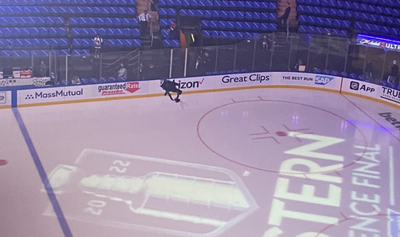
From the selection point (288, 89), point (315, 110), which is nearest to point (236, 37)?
point (288, 89)

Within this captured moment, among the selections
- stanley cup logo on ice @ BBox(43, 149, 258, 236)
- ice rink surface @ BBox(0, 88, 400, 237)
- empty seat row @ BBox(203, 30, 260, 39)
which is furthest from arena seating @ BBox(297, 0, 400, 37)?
stanley cup logo on ice @ BBox(43, 149, 258, 236)

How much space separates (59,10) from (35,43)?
1473 millimetres

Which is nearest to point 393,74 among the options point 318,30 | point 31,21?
point 318,30

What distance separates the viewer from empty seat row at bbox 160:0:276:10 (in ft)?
62.7

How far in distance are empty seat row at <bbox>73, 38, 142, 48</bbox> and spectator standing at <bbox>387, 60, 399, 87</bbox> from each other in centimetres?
723

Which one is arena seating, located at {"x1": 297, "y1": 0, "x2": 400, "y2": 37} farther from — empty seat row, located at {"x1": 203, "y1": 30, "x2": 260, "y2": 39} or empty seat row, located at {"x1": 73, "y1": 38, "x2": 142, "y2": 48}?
empty seat row, located at {"x1": 73, "y1": 38, "x2": 142, "y2": 48}

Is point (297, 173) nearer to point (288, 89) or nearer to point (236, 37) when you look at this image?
point (288, 89)

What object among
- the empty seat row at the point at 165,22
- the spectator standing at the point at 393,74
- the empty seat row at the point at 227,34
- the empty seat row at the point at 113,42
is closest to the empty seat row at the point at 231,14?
the empty seat row at the point at 165,22

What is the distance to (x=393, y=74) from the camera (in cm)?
1642

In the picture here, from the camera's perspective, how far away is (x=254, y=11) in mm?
19641

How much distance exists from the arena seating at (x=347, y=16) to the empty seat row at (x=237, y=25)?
3.89 feet

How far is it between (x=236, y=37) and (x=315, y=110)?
14.3ft

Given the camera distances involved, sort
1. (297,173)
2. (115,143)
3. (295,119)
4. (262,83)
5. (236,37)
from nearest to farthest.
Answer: (297,173)
(115,143)
(295,119)
(262,83)
(236,37)

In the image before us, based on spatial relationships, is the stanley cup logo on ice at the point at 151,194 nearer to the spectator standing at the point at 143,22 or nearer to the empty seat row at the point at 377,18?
the spectator standing at the point at 143,22
